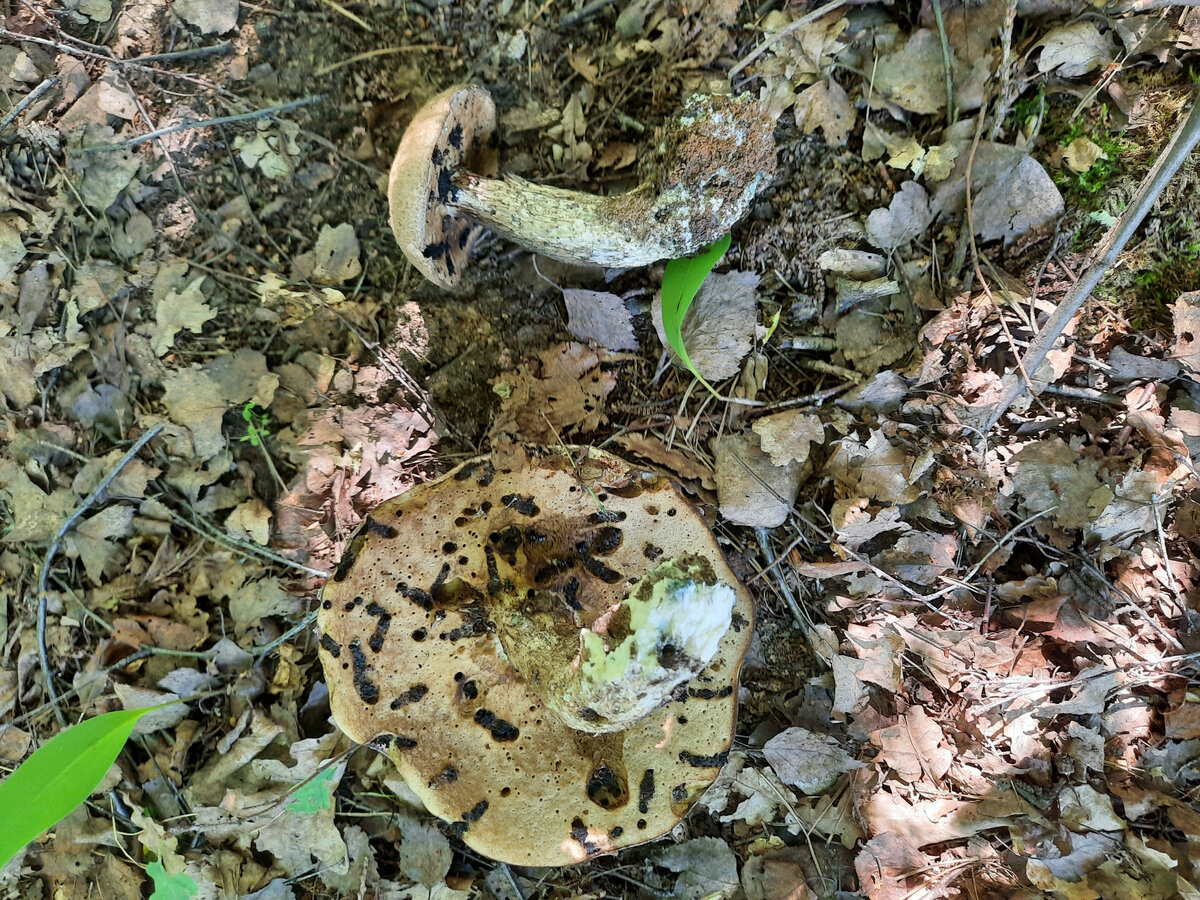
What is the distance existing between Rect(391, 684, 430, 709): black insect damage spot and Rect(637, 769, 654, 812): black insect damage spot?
0.77 metres

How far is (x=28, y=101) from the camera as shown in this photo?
2.95 m

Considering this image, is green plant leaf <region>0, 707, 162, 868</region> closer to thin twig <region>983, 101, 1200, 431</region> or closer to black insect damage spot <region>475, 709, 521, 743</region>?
black insect damage spot <region>475, 709, 521, 743</region>

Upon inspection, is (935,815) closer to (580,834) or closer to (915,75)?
(580,834)

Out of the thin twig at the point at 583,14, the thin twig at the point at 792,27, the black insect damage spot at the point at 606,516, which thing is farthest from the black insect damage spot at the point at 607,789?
the thin twig at the point at 583,14

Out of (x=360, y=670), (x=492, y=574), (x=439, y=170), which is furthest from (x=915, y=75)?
(x=360, y=670)

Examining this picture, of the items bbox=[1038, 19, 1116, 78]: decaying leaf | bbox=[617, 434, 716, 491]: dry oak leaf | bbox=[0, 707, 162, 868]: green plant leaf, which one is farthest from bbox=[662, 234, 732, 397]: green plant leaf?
bbox=[0, 707, 162, 868]: green plant leaf

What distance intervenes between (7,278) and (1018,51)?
4.22 metres

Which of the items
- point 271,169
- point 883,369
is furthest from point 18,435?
point 883,369

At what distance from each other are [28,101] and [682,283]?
9.61 feet

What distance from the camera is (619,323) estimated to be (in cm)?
286

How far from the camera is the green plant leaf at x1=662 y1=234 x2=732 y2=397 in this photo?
249 cm

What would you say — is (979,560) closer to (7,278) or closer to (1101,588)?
(1101,588)

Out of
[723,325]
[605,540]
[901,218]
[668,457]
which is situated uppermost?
[901,218]

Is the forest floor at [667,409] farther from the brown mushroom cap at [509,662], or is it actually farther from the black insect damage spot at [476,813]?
the black insect damage spot at [476,813]
